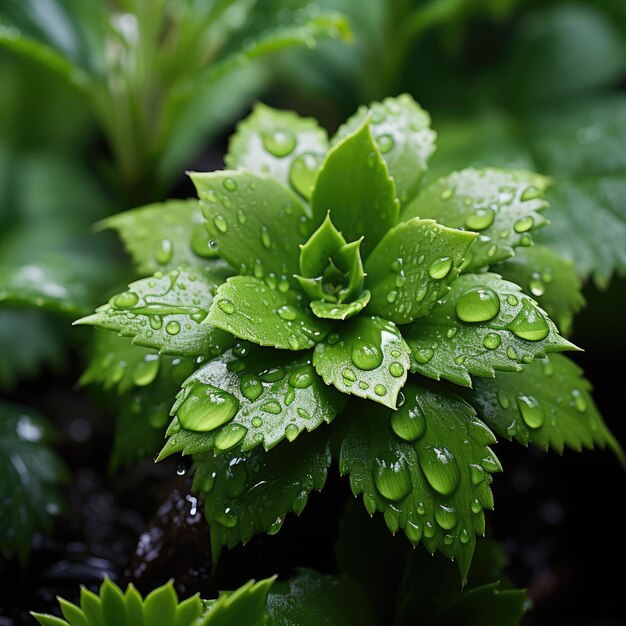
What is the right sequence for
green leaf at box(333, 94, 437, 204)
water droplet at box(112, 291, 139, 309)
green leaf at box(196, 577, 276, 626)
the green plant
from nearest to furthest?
green leaf at box(196, 577, 276, 626) < water droplet at box(112, 291, 139, 309) < green leaf at box(333, 94, 437, 204) < the green plant

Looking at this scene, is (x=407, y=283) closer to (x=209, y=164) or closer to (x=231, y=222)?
(x=231, y=222)

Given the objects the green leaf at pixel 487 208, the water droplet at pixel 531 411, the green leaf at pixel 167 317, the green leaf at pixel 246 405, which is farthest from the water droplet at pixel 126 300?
the water droplet at pixel 531 411

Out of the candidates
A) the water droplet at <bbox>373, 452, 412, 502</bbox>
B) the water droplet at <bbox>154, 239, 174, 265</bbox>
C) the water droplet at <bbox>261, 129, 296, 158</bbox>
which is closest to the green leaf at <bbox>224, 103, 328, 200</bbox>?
the water droplet at <bbox>261, 129, 296, 158</bbox>

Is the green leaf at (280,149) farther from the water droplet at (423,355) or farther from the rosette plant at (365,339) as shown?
the water droplet at (423,355)

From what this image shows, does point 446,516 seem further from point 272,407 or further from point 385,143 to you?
point 385,143

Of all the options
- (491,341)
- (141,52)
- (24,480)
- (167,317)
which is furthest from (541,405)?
(141,52)

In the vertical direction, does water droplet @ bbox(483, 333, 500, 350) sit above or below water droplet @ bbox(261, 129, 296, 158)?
below

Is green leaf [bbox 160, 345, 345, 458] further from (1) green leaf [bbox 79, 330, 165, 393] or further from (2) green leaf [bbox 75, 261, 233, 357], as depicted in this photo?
(1) green leaf [bbox 79, 330, 165, 393]
